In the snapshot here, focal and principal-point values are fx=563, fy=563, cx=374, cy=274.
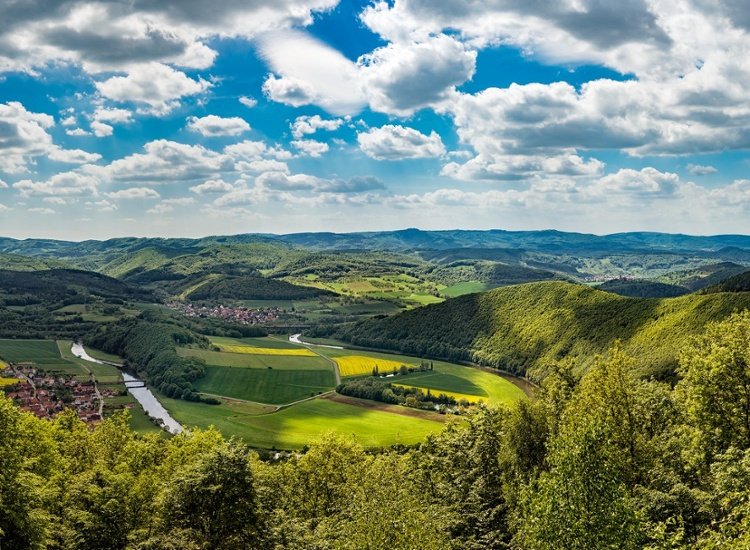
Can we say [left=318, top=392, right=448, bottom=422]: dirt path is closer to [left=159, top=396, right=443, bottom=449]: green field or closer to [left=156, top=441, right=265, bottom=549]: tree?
[left=159, top=396, right=443, bottom=449]: green field

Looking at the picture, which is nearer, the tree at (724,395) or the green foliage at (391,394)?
the tree at (724,395)

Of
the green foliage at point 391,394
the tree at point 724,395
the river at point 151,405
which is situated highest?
the tree at point 724,395

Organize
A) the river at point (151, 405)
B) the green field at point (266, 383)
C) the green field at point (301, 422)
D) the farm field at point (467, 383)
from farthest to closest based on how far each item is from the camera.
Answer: the green field at point (266, 383) < the farm field at point (467, 383) < the river at point (151, 405) < the green field at point (301, 422)

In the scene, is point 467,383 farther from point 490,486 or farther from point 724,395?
point 724,395

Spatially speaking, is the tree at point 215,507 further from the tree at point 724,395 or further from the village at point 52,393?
the village at point 52,393

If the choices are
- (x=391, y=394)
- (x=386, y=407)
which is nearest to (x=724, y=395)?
(x=386, y=407)

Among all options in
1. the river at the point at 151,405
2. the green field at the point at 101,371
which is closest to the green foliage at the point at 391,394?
the river at the point at 151,405

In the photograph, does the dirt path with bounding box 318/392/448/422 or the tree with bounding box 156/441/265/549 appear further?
the dirt path with bounding box 318/392/448/422

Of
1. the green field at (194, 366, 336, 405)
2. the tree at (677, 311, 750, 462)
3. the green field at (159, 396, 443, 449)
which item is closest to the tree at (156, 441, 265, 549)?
the tree at (677, 311, 750, 462)
